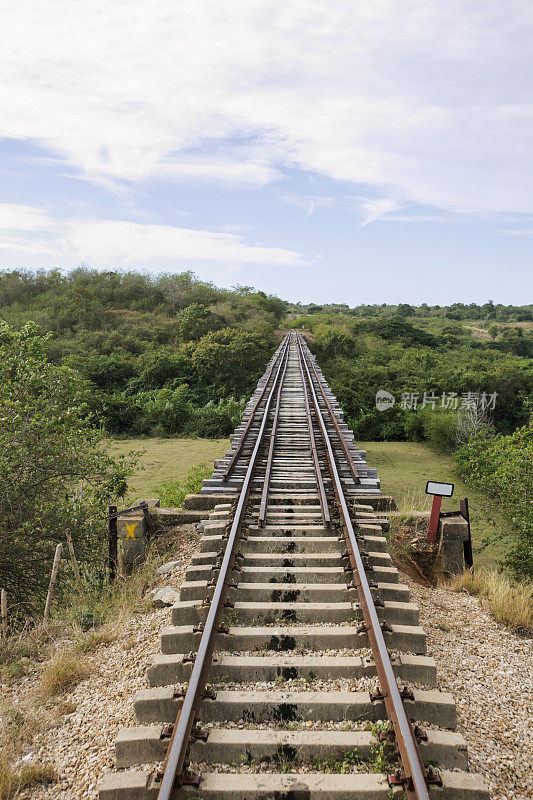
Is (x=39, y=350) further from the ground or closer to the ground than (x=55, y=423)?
further from the ground

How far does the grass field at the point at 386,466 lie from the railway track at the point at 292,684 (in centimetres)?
599

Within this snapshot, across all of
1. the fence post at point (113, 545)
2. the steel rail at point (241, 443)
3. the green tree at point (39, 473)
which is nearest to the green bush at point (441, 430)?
the steel rail at point (241, 443)

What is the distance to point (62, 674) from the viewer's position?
14.0 ft

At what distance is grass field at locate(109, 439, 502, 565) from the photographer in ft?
40.7

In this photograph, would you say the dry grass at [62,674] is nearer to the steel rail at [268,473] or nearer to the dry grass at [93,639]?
the dry grass at [93,639]

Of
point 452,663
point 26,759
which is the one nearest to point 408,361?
point 452,663

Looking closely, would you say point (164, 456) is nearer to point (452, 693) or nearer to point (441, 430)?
point (441, 430)

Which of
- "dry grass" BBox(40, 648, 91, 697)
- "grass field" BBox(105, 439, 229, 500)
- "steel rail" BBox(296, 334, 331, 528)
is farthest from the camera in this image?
"grass field" BBox(105, 439, 229, 500)

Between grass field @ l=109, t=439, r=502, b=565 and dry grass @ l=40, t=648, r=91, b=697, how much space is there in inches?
281

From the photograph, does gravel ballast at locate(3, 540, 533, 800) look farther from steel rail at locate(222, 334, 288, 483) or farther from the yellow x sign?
steel rail at locate(222, 334, 288, 483)

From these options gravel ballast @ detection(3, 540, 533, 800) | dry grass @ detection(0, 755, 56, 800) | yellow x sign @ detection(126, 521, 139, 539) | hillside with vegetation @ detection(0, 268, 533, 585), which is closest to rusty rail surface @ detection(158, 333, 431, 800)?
gravel ballast @ detection(3, 540, 533, 800)

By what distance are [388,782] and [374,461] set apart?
14196mm

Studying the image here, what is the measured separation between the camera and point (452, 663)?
14.4ft

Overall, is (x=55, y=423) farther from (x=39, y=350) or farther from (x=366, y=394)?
(x=366, y=394)
